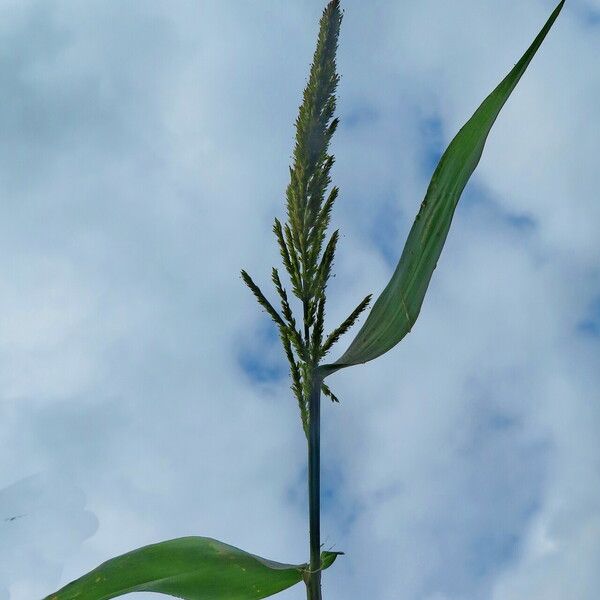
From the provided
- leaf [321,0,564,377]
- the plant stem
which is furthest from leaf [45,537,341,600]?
leaf [321,0,564,377]

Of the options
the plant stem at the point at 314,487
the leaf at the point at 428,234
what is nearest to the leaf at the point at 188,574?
the plant stem at the point at 314,487

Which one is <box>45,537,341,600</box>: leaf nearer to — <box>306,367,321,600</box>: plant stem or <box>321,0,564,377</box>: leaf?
<box>306,367,321,600</box>: plant stem

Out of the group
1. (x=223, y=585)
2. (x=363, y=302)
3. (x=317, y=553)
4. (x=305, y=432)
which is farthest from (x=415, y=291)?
(x=223, y=585)

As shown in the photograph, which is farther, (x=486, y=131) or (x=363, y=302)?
(x=486, y=131)

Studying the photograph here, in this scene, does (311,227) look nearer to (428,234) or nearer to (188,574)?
(428,234)

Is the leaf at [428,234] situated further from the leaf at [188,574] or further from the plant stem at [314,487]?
the leaf at [188,574]

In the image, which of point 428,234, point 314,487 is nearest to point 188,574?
point 314,487

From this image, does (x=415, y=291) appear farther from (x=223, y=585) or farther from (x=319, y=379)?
(x=223, y=585)
